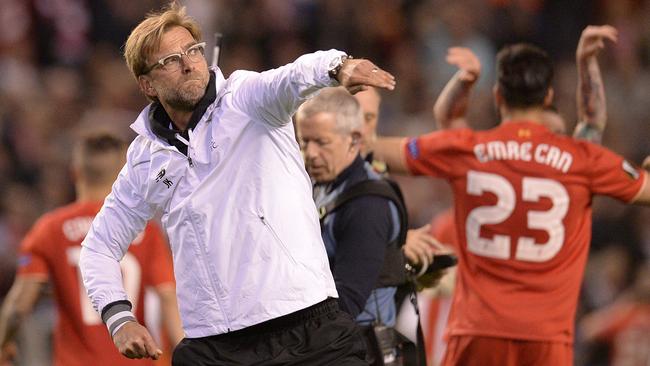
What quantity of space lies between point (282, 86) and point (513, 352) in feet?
7.08

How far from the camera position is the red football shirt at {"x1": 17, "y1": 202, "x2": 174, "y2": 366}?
7.07 meters

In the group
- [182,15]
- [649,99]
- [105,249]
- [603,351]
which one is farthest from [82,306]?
[649,99]

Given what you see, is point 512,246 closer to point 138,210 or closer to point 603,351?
point 138,210

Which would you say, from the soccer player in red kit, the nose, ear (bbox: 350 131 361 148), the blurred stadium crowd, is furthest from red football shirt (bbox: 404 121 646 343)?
the blurred stadium crowd

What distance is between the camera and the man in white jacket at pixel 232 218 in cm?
473

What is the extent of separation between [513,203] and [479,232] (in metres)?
0.20

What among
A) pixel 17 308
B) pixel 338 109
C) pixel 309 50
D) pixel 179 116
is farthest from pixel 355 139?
pixel 309 50

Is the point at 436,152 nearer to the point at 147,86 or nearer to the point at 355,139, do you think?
the point at 355,139

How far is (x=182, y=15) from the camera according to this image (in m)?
4.98

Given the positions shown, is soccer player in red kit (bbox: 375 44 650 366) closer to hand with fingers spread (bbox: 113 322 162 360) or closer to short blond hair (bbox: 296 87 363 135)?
short blond hair (bbox: 296 87 363 135)

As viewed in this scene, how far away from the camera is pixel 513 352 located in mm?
6156

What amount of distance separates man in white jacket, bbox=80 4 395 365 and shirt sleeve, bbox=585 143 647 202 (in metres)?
1.73

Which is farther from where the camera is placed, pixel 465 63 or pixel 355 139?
pixel 465 63

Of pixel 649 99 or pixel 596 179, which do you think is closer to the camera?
pixel 596 179
